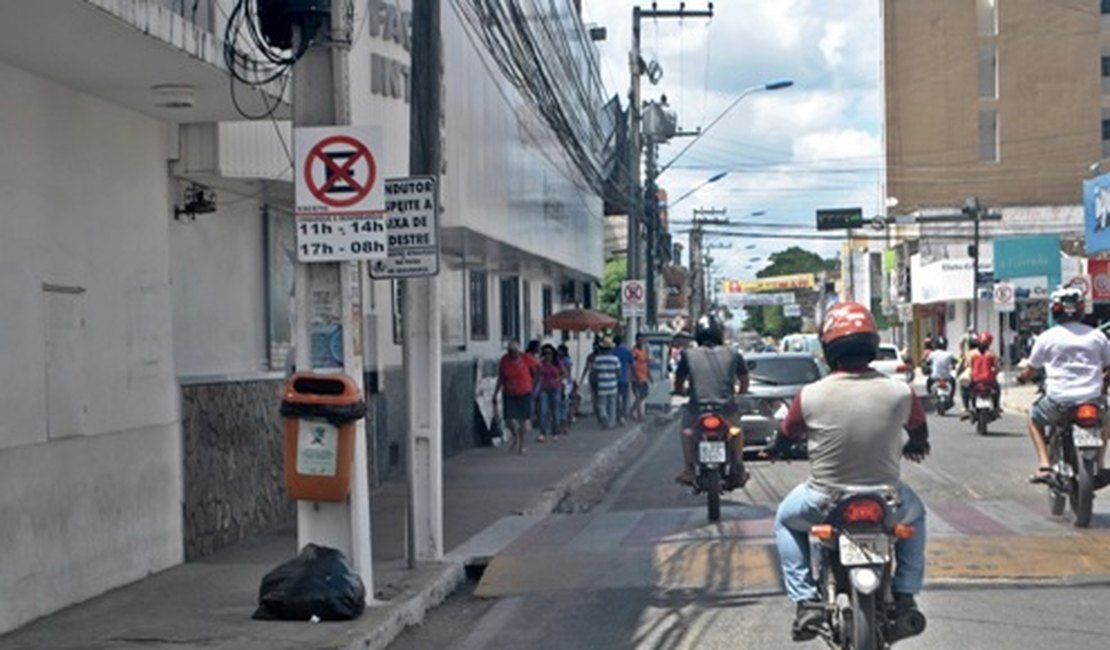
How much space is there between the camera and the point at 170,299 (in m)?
11.5

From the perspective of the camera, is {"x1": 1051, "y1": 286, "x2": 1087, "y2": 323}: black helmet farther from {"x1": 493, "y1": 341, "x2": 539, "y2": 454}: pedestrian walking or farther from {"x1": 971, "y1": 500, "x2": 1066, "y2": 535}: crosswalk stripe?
{"x1": 493, "y1": 341, "x2": 539, "y2": 454}: pedestrian walking

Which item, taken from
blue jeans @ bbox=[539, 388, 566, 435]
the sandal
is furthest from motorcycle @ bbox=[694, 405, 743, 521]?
blue jeans @ bbox=[539, 388, 566, 435]

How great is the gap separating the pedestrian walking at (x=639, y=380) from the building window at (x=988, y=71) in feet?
134

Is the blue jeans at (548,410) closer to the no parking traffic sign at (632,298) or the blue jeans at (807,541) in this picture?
the no parking traffic sign at (632,298)

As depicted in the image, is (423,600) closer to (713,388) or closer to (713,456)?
(713,456)

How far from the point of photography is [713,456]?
13125 mm

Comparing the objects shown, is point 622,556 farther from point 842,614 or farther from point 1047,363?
point 842,614

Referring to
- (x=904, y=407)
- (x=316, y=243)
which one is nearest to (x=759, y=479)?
(x=316, y=243)

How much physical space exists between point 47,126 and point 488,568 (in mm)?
4496

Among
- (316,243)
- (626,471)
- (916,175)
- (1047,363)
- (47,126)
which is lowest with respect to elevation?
(626,471)

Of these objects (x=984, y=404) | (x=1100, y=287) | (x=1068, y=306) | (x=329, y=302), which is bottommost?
(x=984, y=404)

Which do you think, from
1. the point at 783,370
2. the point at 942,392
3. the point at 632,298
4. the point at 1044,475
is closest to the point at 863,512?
the point at 1044,475

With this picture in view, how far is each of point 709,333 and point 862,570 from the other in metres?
7.63

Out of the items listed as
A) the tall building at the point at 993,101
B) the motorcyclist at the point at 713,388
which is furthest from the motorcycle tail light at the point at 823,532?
the tall building at the point at 993,101
